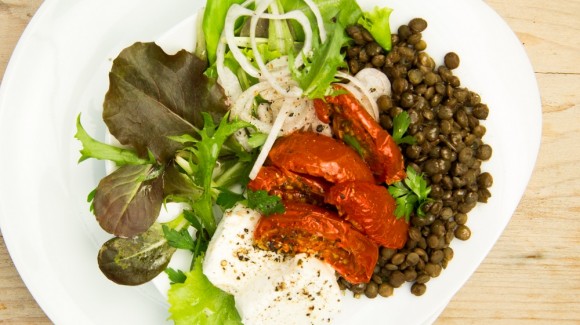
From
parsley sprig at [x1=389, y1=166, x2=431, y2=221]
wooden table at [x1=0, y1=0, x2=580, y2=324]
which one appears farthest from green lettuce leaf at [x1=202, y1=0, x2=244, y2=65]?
wooden table at [x1=0, y1=0, x2=580, y2=324]

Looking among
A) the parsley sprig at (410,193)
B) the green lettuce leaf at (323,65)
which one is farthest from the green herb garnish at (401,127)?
the green lettuce leaf at (323,65)

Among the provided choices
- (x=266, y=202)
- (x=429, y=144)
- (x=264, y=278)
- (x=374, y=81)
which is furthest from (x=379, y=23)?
(x=264, y=278)

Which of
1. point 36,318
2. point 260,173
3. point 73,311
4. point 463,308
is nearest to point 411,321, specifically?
point 463,308

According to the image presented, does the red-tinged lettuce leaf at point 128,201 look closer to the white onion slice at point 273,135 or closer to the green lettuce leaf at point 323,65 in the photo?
the white onion slice at point 273,135

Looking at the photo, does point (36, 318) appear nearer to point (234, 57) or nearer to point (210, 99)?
point (210, 99)

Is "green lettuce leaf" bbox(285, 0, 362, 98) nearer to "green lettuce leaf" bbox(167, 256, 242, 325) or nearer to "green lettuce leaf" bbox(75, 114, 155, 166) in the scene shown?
"green lettuce leaf" bbox(75, 114, 155, 166)

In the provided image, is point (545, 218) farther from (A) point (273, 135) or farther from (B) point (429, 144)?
(A) point (273, 135)
